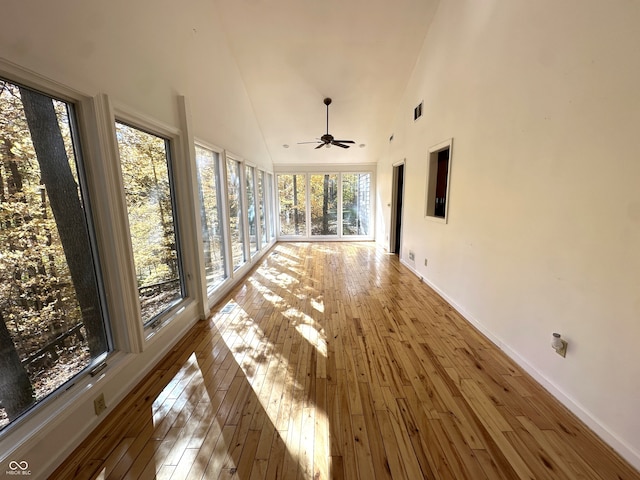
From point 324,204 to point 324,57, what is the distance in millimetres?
4119

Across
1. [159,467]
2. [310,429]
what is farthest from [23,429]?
[310,429]

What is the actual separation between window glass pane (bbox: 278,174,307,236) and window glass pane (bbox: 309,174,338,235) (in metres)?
0.28

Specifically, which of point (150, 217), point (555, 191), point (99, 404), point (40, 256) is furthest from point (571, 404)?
point (150, 217)

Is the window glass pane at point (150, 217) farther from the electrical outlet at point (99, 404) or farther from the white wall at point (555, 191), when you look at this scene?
the white wall at point (555, 191)

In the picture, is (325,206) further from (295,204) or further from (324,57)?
(324,57)

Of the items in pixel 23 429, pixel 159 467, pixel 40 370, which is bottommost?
pixel 159 467

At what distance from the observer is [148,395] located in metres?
1.91

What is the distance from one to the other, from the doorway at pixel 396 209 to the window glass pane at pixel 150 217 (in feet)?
15.0

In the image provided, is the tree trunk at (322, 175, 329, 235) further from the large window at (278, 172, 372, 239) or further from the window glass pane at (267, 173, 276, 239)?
the window glass pane at (267, 173, 276, 239)

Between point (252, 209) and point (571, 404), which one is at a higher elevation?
point (252, 209)

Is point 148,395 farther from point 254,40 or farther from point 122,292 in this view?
point 254,40

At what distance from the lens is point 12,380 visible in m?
Result: 1.29

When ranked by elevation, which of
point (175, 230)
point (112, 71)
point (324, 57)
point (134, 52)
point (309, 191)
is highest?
point (324, 57)

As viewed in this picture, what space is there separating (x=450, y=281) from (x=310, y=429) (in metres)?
2.54
